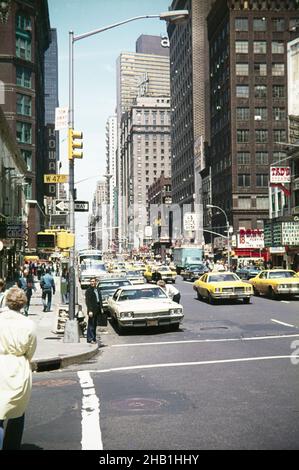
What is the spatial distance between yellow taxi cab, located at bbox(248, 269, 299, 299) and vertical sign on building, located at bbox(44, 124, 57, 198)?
301 ft

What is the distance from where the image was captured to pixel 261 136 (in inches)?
3558

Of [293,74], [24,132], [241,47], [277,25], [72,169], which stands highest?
[277,25]

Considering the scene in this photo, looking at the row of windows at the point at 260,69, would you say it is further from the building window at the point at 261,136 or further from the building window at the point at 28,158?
the building window at the point at 28,158

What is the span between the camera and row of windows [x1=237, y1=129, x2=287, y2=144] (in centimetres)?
9038

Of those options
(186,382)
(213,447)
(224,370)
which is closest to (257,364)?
(224,370)

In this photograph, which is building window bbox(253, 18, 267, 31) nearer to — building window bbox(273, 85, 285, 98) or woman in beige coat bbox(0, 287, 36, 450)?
building window bbox(273, 85, 285, 98)

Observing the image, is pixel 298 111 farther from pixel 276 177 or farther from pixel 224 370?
pixel 224 370

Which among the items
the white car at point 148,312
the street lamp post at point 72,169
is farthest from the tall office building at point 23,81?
the street lamp post at point 72,169

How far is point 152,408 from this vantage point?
26.7 ft

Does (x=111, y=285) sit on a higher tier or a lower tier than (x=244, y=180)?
lower

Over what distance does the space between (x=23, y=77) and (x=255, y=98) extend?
1398 inches

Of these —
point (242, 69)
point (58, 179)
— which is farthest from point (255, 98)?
point (58, 179)

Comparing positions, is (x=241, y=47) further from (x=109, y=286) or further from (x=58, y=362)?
(x=58, y=362)

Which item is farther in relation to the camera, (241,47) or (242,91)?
(241,47)
